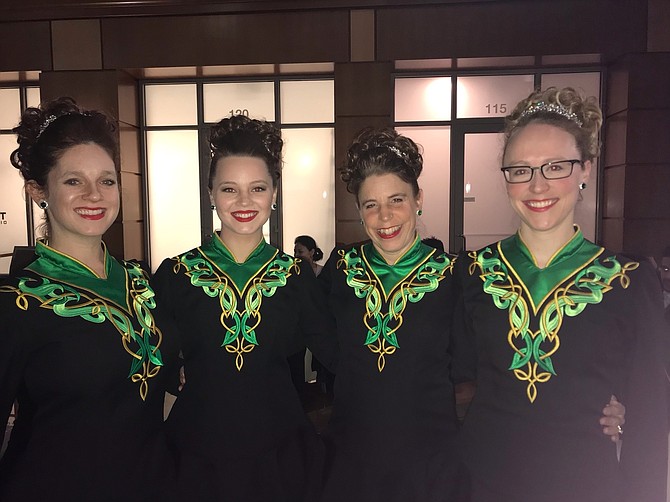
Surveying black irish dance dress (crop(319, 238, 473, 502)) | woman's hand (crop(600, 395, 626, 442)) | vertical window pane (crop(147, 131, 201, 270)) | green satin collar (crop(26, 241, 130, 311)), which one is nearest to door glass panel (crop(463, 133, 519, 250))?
vertical window pane (crop(147, 131, 201, 270))

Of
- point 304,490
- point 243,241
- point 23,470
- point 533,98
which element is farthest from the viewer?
point 243,241

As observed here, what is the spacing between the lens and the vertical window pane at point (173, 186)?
6.89 metres

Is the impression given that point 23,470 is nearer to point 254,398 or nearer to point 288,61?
point 254,398

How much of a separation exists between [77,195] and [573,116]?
1.47 m

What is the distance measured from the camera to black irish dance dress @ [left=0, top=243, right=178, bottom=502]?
1.33 metres

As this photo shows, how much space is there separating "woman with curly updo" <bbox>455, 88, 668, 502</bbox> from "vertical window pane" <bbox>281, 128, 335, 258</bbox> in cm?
530

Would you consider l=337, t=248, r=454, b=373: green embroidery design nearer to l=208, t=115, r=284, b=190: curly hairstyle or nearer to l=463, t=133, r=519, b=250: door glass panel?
l=208, t=115, r=284, b=190: curly hairstyle

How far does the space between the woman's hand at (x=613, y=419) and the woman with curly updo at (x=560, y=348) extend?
2 cm

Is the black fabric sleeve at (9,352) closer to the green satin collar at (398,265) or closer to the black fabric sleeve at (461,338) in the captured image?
the green satin collar at (398,265)

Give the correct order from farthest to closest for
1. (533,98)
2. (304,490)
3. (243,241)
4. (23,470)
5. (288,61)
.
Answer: (288,61)
(243,241)
(304,490)
(533,98)
(23,470)

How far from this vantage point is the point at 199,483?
5.16 ft

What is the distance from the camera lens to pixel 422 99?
249 inches

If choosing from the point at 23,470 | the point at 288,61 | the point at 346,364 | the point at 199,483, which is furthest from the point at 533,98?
the point at 288,61

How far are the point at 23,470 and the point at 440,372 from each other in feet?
4.01
